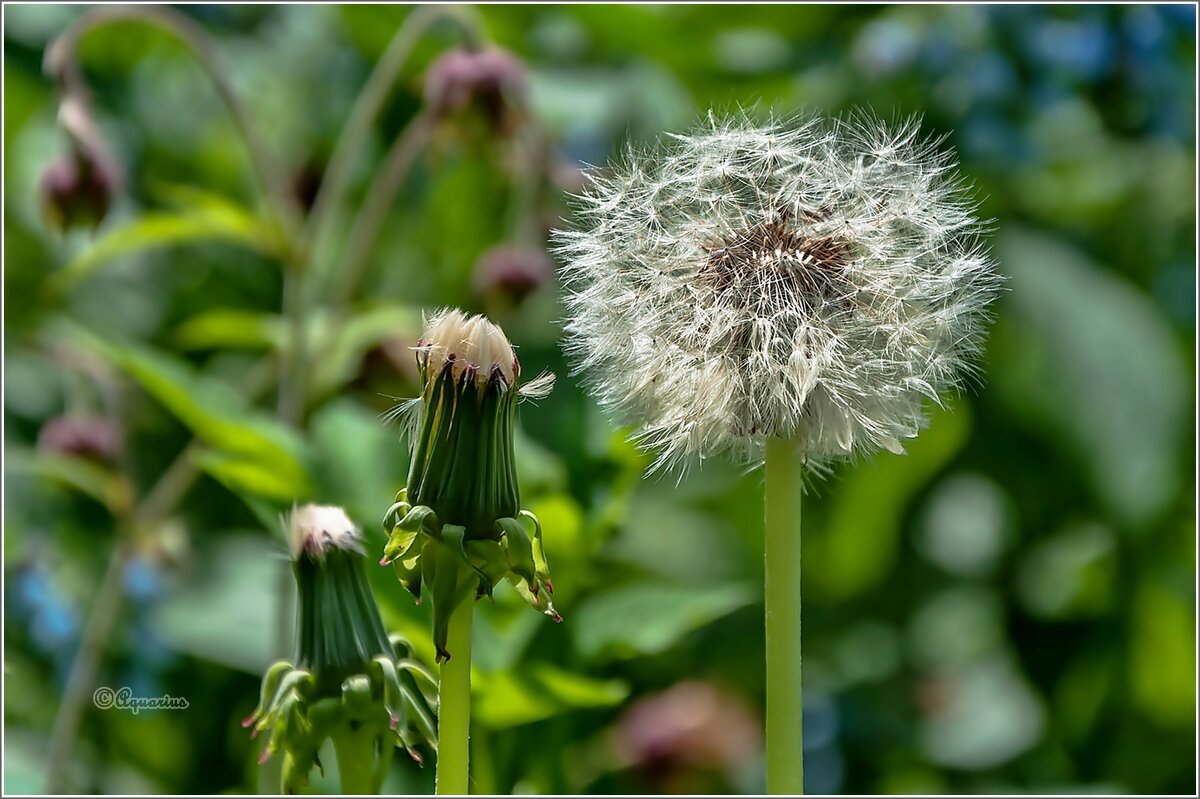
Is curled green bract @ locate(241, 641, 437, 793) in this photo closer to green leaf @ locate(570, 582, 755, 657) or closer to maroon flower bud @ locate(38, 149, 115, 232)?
green leaf @ locate(570, 582, 755, 657)

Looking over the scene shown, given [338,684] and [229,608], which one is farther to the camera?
[229,608]

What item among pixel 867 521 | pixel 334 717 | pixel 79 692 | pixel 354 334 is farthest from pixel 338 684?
pixel 867 521

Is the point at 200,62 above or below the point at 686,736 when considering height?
above

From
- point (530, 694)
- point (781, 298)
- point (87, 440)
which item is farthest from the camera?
point (87, 440)

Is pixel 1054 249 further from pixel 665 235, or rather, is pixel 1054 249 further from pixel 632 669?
pixel 665 235

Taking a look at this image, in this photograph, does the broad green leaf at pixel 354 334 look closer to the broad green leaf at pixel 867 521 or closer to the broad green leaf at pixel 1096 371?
the broad green leaf at pixel 867 521

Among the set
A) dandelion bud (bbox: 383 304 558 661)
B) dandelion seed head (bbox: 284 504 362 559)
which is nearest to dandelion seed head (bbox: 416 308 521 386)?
dandelion bud (bbox: 383 304 558 661)

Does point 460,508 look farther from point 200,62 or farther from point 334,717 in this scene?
point 200,62

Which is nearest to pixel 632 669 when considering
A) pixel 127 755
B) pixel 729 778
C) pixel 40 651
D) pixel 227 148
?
pixel 729 778
